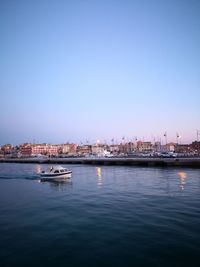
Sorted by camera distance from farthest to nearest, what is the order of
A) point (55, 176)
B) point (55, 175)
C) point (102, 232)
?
point (55, 175)
point (55, 176)
point (102, 232)

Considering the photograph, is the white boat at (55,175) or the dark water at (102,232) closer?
the dark water at (102,232)

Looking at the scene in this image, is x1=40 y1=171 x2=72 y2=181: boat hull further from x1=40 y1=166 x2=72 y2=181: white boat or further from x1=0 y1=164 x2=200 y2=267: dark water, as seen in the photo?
x1=0 y1=164 x2=200 y2=267: dark water

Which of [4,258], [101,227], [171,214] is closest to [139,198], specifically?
[171,214]

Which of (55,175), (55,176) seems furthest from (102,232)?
(55,175)

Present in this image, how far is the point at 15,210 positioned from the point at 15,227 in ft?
20.6

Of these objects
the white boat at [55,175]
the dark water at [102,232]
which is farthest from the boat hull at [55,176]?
the dark water at [102,232]

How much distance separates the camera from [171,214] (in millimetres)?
21719

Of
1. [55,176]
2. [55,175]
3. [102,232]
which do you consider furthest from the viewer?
[55,175]

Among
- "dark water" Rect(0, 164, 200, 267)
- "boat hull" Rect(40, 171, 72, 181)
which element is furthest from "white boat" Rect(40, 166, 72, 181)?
"dark water" Rect(0, 164, 200, 267)

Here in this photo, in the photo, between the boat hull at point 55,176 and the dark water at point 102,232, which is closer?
the dark water at point 102,232

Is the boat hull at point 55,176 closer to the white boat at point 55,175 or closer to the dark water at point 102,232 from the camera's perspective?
the white boat at point 55,175

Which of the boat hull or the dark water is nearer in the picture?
the dark water

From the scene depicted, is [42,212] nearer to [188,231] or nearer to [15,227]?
[15,227]

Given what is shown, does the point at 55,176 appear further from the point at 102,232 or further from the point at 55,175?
the point at 102,232
